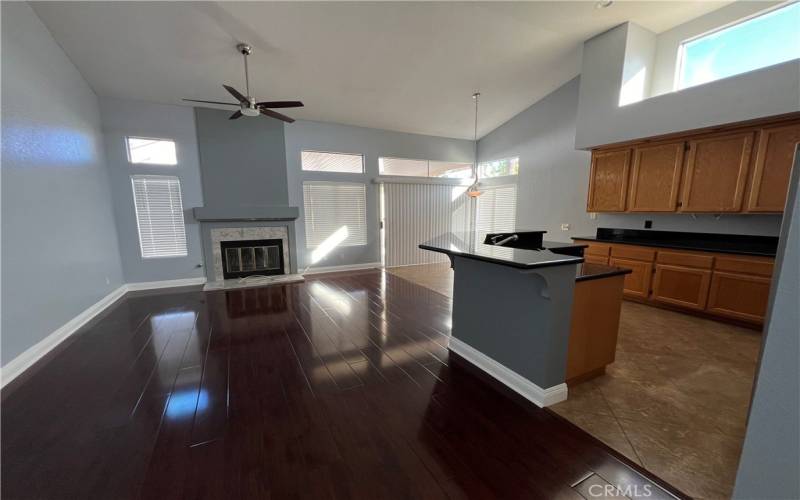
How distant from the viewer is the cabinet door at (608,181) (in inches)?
167

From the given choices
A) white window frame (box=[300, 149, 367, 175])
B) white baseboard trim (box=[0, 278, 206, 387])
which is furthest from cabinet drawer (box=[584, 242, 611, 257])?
white baseboard trim (box=[0, 278, 206, 387])

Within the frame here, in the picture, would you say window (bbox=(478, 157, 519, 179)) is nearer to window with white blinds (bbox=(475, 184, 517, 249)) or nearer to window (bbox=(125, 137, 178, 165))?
window with white blinds (bbox=(475, 184, 517, 249))

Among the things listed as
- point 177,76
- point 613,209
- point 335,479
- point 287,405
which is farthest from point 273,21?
point 613,209

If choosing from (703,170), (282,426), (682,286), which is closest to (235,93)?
(282,426)

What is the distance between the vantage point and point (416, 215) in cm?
695

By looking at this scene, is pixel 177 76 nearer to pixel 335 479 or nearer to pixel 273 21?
pixel 273 21

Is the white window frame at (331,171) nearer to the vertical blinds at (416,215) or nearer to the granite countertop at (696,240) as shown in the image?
the vertical blinds at (416,215)

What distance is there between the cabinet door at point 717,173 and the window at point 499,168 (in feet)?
10.1

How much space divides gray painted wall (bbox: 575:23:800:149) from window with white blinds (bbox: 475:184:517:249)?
227 cm

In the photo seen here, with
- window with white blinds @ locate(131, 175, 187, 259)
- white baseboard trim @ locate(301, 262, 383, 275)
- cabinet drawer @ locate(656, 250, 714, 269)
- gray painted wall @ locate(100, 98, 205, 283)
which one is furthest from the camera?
white baseboard trim @ locate(301, 262, 383, 275)

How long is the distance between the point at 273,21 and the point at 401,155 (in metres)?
3.74

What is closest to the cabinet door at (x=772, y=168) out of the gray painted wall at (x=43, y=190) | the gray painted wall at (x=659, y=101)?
the gray painted wall at (x=659, y=101)

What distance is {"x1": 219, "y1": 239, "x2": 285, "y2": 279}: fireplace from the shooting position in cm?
545

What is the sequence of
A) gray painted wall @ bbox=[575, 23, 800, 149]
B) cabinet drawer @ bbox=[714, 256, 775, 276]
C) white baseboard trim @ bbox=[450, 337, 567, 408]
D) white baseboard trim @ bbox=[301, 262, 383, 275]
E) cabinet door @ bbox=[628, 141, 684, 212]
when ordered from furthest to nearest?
white baseboard trim @ bbox=[301, 262, 383, 275] < cabinet door @ bbox=[628, 141, 684, 212] < cabinet drawer @ bbox=[714, 256, 775, 276] < gray painted wall @ bbox=[575, 23, 800, 149] < white baseboard trim @ bbox=[450, 337, 567, 408]
